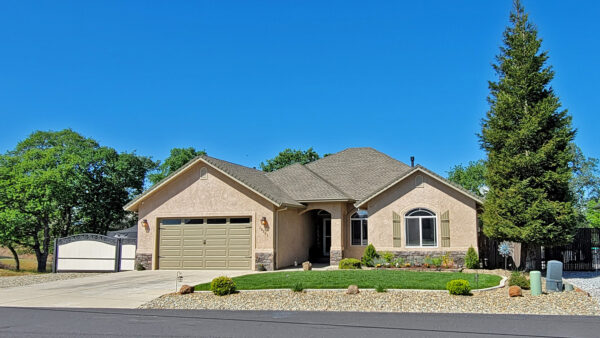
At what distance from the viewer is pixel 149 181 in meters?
38.8

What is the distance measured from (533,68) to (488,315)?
11.2 m

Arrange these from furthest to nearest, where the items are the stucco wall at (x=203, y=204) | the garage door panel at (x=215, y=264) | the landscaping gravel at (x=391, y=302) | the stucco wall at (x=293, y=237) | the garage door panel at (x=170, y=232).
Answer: the garage door panel at (x=170, y=232)
the stucco wall at (x=293, y=237)
the garage door panel at (x=215, y=264)
the stucco wall at (x=203, y=204)
the landscaping gravel at (x=391, y=302)

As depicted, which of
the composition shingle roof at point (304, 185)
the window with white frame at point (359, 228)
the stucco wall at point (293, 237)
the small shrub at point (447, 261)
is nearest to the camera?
the small shrub at point (447, 261)

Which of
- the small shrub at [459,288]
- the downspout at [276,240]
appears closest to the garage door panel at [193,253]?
the downspout at [276,240]

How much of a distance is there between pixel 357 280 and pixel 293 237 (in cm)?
781

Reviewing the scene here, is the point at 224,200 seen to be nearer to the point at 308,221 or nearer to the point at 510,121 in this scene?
the point at 308,221

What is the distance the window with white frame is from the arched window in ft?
8.54

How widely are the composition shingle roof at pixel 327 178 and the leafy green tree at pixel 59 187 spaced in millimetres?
11944

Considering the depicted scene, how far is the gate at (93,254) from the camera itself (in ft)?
65.5

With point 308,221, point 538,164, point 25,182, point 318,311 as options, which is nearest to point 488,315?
point 318,311

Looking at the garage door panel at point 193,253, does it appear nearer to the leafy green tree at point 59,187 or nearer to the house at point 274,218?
the house at point 274,218

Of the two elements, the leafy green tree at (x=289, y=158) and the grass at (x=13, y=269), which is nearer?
the grass at (x=13, y=269)

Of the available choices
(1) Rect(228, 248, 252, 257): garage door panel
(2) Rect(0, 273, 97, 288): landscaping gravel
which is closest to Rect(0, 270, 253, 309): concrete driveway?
(2) Rect(0, 273, 97, 288): landscaping gravel

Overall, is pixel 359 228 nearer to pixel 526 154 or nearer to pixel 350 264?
pixel 350 264
